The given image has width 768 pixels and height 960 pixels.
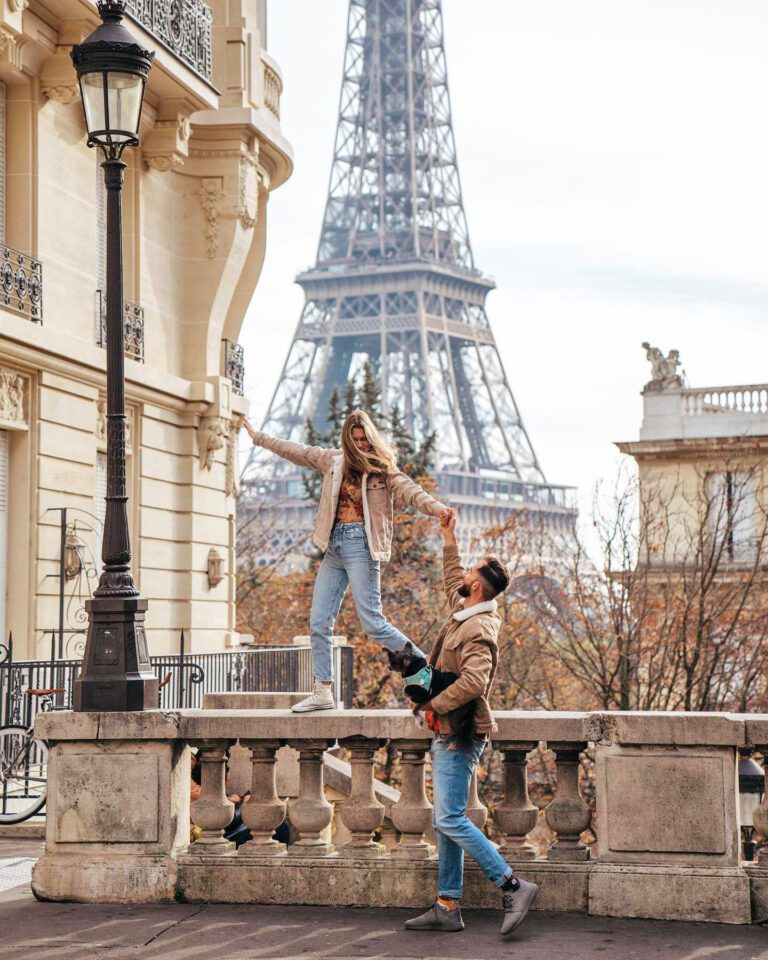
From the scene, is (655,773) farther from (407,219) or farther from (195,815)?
(407,219)

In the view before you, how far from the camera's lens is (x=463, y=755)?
311 inches

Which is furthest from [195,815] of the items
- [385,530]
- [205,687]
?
[205,687]

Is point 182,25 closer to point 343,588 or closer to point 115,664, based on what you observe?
point 343,588

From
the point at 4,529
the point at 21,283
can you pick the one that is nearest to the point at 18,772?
the point at 4,529

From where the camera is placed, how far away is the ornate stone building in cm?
1773

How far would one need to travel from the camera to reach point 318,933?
7758 mm

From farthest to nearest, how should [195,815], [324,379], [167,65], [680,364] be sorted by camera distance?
[324,379]
[680,364]
[167,65]
[195,815]

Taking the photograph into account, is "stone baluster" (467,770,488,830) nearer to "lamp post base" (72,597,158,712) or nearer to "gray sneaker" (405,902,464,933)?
"gray sneaker" (405,902,464,933)

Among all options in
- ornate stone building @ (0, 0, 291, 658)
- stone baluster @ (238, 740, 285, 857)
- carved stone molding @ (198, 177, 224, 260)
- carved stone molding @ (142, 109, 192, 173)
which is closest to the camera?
stone baluster @ (238, 740, 285, 857)

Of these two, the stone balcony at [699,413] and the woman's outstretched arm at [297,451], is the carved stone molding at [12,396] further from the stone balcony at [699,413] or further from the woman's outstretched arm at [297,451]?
the stone balcony at [699,413]

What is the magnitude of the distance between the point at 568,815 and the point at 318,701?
156cm

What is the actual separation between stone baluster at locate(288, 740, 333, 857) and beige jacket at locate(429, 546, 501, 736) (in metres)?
1.13

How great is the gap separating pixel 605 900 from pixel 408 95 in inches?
4236

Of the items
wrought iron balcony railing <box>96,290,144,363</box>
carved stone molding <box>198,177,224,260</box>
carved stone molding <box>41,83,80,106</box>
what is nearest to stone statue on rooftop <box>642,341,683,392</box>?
carved stone molding <box>198,177,224,260</box>
